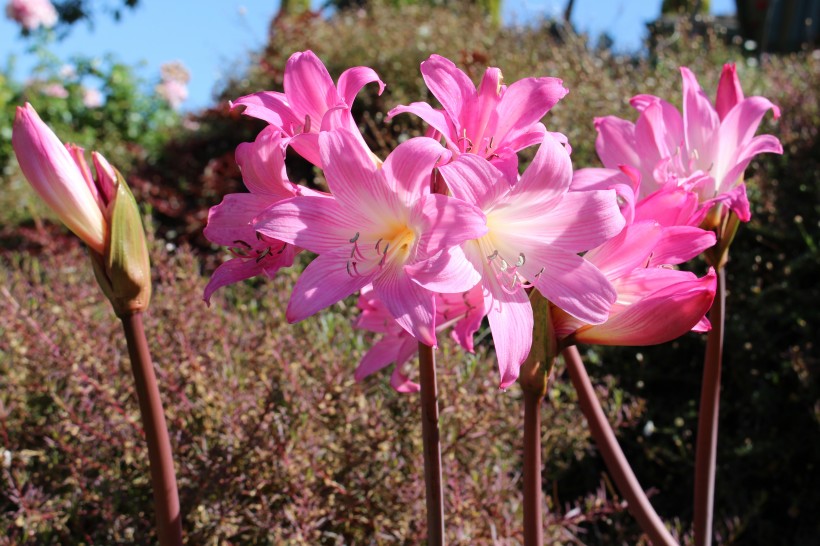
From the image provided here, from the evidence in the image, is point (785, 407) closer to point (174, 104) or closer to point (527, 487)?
point (527, 487)

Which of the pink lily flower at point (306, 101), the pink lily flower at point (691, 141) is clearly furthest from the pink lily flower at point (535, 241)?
the pink lily flower at point (691, 141)

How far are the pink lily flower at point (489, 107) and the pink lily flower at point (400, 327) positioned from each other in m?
0.20

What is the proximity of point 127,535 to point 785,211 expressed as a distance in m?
2.83

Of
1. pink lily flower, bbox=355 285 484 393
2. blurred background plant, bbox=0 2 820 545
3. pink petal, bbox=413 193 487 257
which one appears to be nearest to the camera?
pink petal, bbox=413 193 487 257

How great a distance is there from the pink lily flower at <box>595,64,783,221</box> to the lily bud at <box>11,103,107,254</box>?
0.84 meters

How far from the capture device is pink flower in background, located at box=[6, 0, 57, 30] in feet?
32.4

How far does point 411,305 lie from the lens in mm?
874

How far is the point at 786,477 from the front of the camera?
2883 millimetres

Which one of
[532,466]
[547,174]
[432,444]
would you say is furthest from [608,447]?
[547,174]

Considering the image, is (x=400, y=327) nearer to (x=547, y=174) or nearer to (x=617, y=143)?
(x=547, y=174)

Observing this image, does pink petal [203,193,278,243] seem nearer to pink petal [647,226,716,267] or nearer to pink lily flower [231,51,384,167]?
pink lily flower [231,51,384,167]

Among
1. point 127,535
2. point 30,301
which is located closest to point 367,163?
point 127,535

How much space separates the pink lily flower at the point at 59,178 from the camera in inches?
39.5

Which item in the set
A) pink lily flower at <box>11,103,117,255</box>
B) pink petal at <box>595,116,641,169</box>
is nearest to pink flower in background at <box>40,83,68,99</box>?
pink lily flower at <box>11,103,117,255</box>
